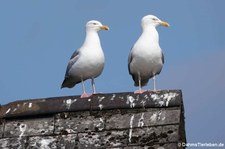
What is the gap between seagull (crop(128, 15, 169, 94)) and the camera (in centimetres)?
1486

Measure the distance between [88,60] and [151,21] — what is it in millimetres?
1821

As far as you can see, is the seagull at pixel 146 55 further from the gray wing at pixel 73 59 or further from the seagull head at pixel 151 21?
the gray wing at pixel 73 59

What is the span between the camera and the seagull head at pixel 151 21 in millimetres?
15719

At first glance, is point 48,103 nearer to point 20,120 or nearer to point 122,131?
point 20,120

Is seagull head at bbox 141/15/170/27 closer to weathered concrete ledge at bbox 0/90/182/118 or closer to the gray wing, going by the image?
the gray wing

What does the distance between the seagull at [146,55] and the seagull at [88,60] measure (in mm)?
711

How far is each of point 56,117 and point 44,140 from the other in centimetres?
44

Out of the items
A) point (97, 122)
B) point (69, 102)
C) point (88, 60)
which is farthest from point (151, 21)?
point (97, 122)

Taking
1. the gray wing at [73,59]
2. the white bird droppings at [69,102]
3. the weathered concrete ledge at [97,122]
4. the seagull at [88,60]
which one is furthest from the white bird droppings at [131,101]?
the gray wing at [73,59]

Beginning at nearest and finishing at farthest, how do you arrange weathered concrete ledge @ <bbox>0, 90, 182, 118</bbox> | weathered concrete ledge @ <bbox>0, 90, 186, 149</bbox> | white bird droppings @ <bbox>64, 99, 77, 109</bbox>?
weathered concrete ledge @ <bbox>0, 90, 186, 149</bbox> → weathered concrete ledge @ <bbox>0, 90, 182, 118</bbox> → white bird droppings @ <bbox>64, 99, 77, 109</bbox>

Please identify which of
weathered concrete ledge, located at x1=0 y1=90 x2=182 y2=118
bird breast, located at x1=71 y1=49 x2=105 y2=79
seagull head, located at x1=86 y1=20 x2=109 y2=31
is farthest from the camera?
seagull head, located at x1=86 y1=20 x2=109 y2=31

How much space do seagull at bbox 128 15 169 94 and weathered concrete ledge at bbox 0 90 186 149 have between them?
4974 mm

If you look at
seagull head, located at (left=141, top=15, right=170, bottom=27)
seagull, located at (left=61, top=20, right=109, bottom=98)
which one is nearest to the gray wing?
seagull, located at (left=61, top=20, right=109, bottom=98)

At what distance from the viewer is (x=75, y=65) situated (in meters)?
15.1
